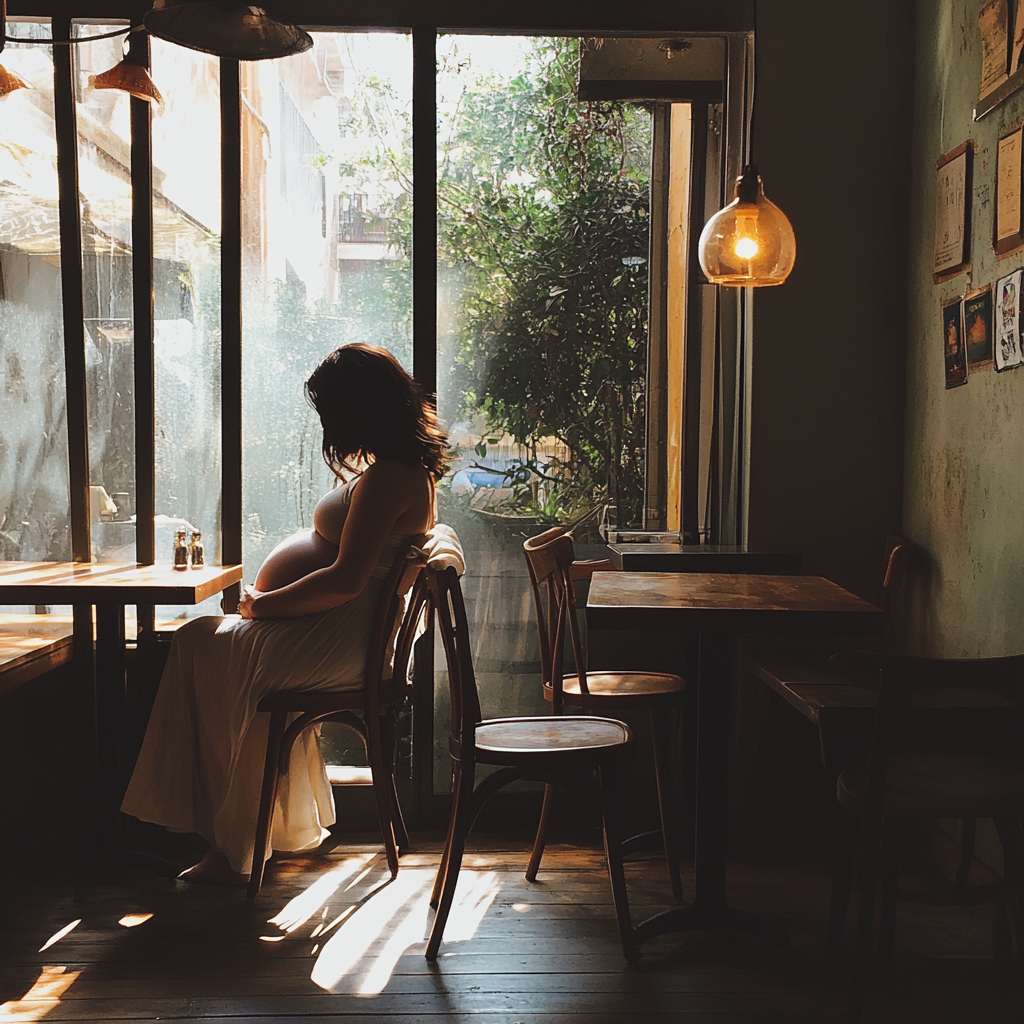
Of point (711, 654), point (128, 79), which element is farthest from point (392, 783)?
point (128, 79)

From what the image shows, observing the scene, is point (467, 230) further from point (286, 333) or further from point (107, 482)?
point (107, 482)

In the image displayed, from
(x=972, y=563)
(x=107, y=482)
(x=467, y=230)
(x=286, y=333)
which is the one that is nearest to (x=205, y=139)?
(x=286, y=333)

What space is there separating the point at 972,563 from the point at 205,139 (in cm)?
265

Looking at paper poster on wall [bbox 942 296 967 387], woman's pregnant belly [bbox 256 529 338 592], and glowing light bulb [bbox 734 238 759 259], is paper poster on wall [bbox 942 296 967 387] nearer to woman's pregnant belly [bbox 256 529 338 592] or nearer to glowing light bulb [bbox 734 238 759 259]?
glowing light bulb [bbox 734 238 759 259]

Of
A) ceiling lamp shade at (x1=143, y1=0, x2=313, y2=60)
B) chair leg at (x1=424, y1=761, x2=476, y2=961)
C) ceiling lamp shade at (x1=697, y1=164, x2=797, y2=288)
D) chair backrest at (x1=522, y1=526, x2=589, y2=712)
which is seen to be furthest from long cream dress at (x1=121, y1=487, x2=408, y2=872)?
ceiling lamp shade at (x1=143, y1=0, x2=313, y2=60)

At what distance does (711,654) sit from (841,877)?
1.89 feet

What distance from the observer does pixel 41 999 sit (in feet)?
7.53

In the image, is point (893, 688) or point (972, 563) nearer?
point (893, 688)

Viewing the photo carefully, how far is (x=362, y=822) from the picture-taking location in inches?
136

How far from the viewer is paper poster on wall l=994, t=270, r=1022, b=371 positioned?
101 inches

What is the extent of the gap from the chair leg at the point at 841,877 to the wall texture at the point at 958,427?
63 cm

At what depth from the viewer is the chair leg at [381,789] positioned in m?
2.97

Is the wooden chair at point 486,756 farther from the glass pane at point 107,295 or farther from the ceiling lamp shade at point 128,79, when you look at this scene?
the ceiling lamp shade at point 128,79

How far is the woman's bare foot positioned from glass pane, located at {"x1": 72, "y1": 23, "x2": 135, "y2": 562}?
1.04m
